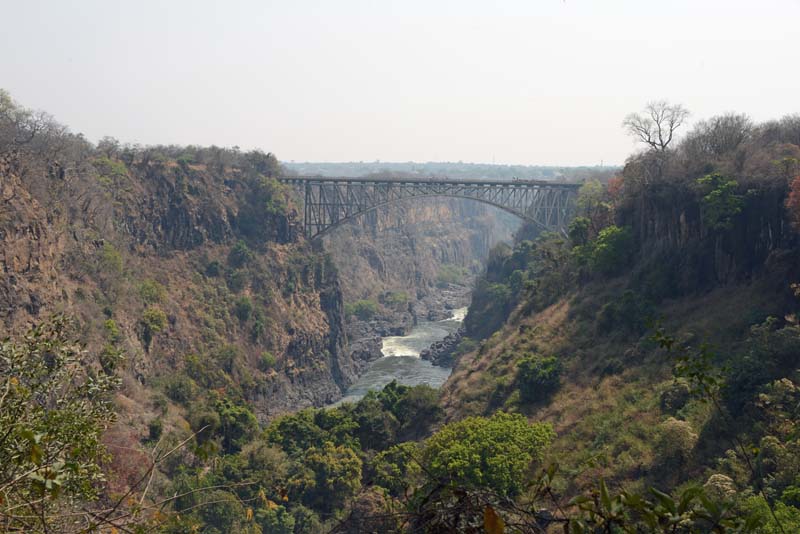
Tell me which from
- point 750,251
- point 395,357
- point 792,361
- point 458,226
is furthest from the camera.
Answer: point 458,226

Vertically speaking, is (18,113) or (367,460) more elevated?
(18,113)

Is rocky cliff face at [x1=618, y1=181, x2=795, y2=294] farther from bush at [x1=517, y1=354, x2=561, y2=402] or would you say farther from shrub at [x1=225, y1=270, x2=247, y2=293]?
shrub at [x1=225, y1=270, x2=247, y2=293]

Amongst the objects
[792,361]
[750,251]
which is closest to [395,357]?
[750,251]

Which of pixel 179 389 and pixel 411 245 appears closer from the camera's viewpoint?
pixel 179 389

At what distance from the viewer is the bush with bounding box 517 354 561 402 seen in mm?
30969

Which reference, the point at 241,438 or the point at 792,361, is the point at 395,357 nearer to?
the point at 241,438

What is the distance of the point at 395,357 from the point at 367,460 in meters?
38.9

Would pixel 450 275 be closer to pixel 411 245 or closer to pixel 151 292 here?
pixel 411 245

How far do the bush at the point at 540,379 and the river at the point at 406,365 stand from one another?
77.3 ft

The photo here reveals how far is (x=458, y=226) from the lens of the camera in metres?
127

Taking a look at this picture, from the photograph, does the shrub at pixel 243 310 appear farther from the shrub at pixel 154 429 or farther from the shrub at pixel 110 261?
the shrub at pixel 154 429

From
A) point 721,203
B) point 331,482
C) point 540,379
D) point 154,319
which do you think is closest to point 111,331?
point 154,319

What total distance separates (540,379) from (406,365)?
114 feet

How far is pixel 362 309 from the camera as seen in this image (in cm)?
7931
